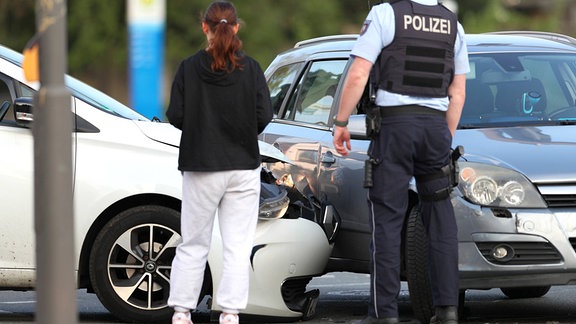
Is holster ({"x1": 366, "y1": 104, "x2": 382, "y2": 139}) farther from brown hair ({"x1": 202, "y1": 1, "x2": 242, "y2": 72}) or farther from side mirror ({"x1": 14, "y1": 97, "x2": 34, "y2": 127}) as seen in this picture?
side mirror ({"x1": 14, "y1": 97, "x2": 34, "y2": 127})

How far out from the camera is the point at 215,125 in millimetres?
6859

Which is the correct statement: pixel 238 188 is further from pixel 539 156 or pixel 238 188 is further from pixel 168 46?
pixel 168 46

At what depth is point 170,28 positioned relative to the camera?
3838cm

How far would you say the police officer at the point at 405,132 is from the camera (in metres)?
6.93

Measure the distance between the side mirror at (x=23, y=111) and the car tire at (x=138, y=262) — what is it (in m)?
0.73

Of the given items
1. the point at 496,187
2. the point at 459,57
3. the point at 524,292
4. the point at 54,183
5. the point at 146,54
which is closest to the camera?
the point at 54,183

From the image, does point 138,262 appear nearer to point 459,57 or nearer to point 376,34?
point 376,34

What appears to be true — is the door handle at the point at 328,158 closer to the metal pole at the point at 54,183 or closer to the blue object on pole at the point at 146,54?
the blue object on pole at the point at 146,54

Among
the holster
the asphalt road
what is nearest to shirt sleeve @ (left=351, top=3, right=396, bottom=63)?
the holster

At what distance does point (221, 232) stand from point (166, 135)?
986 mm

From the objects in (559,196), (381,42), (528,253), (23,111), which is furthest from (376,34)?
(23,111)

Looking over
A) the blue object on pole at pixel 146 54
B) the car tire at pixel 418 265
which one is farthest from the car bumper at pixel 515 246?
the blue object on pole at pixel 146 54

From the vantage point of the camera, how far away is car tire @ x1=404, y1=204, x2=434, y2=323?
24.0 feet

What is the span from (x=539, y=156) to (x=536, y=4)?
224 ft
